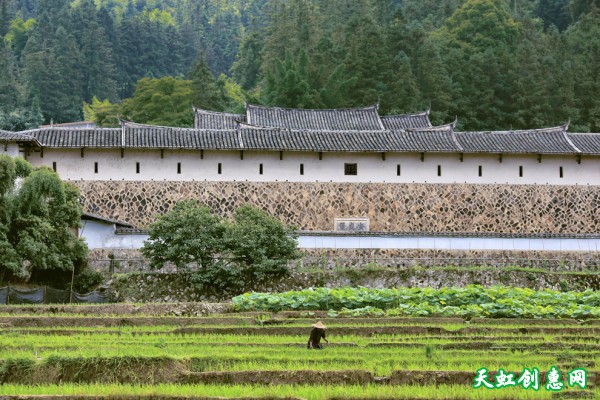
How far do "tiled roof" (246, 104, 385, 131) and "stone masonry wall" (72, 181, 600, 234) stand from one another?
29.1 feet

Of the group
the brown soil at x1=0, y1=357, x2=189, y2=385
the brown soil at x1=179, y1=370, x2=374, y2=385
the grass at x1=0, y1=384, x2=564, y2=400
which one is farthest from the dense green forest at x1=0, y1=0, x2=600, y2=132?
the grass at x1=0, y1=384, x2=564, y2=400

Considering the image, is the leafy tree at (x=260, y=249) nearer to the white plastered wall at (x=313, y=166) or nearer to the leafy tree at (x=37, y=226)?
the leafy tree at (x=37, y=226)

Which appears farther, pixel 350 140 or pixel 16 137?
pixel 350 140

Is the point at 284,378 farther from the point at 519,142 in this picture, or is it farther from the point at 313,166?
the point at 519,142

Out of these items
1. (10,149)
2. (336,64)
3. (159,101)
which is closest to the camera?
(10,149)

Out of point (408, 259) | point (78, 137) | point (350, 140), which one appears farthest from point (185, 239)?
point (350, 140)

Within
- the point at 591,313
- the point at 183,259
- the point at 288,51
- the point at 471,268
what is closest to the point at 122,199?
the point at 183,259

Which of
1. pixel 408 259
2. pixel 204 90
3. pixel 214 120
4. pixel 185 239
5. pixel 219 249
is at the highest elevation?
pixel 204 90

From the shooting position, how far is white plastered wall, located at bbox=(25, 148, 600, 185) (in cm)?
4394

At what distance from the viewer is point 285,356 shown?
61.3ft

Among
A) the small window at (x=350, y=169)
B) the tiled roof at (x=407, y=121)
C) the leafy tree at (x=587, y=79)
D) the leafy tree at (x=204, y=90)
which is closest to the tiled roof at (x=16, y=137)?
the small window at (x=350, y=169)

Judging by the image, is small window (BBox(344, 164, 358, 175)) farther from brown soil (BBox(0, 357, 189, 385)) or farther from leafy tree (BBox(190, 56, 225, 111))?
brown soil (BBox(0, 357, 189, 385))

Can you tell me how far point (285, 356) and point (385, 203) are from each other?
1053 inches

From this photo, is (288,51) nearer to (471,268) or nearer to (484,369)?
(471,268)
